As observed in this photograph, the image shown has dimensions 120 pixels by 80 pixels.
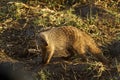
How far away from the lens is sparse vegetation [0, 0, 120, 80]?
505 centimetres

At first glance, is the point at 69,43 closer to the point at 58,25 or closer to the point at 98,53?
the point at 98,53

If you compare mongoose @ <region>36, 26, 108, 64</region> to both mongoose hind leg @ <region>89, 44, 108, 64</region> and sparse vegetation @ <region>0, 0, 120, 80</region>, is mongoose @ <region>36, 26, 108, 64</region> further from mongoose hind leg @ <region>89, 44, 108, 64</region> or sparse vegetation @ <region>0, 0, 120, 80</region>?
sparse vegetation @ <region>0, 0, 120, 80</region>

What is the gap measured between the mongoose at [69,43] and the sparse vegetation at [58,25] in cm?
13

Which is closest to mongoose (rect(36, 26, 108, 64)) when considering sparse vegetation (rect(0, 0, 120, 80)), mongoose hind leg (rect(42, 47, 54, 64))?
mongoose hind leg (rect(42, 47, 54, 64))

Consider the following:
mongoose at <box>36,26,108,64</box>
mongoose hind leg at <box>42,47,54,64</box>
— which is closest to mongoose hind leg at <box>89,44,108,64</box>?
mongoose at <box>36,26,108,64</box>

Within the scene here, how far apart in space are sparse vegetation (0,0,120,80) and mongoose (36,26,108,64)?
5.0 inches

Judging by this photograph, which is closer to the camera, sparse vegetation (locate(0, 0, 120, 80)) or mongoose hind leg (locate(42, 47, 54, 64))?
sparse vegetation (locate(0, 0, 120, 80))

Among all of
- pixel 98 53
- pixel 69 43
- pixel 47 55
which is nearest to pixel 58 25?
pixel 69 43

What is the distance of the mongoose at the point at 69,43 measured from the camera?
17.3 feet

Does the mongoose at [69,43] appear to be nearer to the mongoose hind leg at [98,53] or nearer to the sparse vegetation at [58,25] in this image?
the mongoose hind leg at [98,53]

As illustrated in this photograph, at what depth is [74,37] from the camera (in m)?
5.30

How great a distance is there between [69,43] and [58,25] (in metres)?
0.76

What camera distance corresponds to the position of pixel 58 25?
6047mm

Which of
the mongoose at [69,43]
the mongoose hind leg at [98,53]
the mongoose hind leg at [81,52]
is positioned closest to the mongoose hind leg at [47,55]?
the mongoose at [69,43]
